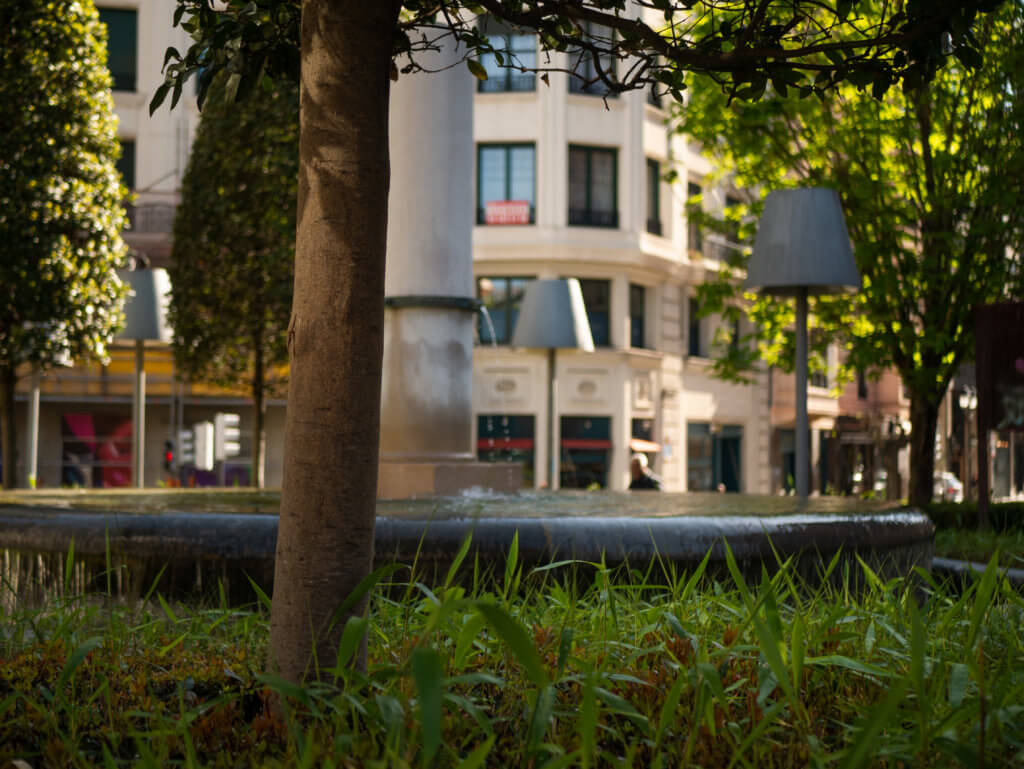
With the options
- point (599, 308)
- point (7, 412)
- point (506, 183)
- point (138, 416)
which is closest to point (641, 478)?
point (138, 416)

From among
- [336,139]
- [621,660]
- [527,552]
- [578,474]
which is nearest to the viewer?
[336,139]

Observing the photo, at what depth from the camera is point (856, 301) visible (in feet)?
56.3

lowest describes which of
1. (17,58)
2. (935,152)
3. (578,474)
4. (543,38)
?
(578,474)

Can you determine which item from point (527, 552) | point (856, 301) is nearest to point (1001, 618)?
point (527, 552)

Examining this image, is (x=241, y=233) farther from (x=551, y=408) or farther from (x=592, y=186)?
(x=592, y=186)

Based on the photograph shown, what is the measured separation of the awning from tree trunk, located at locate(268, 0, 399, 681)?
30716 mm

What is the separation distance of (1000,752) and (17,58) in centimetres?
1559

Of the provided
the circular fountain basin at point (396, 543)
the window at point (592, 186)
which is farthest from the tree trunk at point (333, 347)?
the window at point (592, 186)

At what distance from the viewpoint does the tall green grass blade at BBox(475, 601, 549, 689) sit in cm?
234

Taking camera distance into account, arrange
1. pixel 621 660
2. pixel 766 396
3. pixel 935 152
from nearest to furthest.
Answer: pixel 621 660, pixel 935 152, pixel 766 396

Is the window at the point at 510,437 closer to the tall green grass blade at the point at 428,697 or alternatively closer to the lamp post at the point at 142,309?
the lamp post at the point at 142,309

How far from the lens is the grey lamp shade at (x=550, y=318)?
18016 millimetres

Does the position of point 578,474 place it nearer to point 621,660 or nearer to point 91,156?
point 91,156

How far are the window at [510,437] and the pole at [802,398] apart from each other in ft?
73.5
